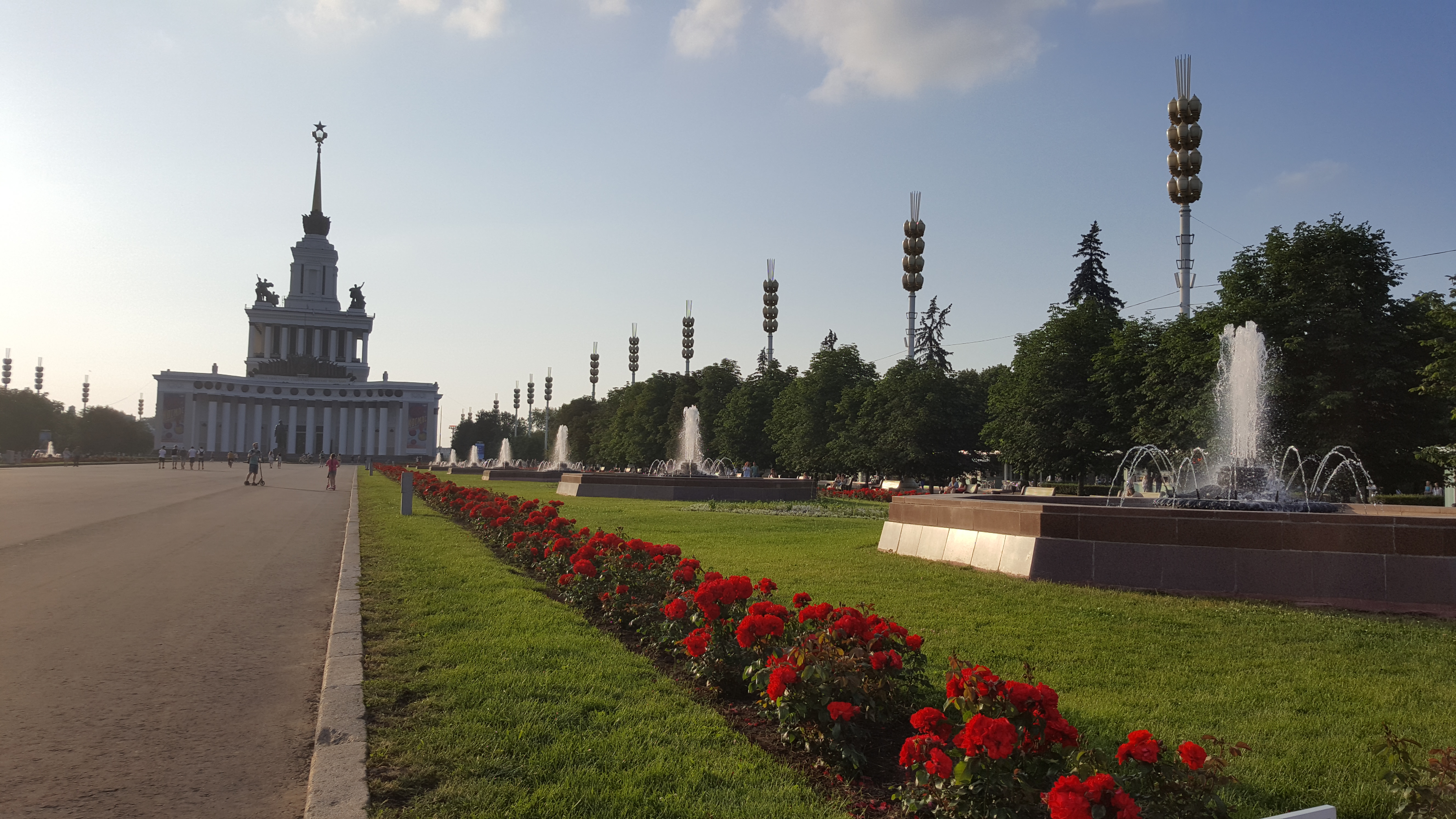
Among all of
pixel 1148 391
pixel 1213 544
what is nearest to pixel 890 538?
pixel 1213 544

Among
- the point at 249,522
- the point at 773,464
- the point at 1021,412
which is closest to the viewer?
the point at 249,522

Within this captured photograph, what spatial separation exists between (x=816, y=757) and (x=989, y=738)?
1.52m

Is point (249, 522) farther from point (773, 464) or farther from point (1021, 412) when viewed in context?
point (773, 464)

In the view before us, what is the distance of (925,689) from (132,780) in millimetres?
4316

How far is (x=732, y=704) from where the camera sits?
5934 millimetres

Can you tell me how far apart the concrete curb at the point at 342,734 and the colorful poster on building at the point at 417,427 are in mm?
145996

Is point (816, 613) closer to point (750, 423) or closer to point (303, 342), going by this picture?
point (750, 423)

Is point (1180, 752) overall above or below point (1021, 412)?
below

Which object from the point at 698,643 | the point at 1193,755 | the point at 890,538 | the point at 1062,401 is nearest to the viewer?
the point at 1193,755

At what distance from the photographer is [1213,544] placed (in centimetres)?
1017

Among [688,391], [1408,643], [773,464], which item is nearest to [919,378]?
[773,464]

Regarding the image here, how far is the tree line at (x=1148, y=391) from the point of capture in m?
26.3

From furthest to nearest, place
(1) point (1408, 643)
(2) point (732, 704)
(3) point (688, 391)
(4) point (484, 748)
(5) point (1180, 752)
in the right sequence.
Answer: (3) point (688, 391), (1) point (1408, 643), (2) point (732, 704), (4) point (484, 748), (5) point (1180, 752)

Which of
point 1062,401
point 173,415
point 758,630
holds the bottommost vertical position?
point 758,630
